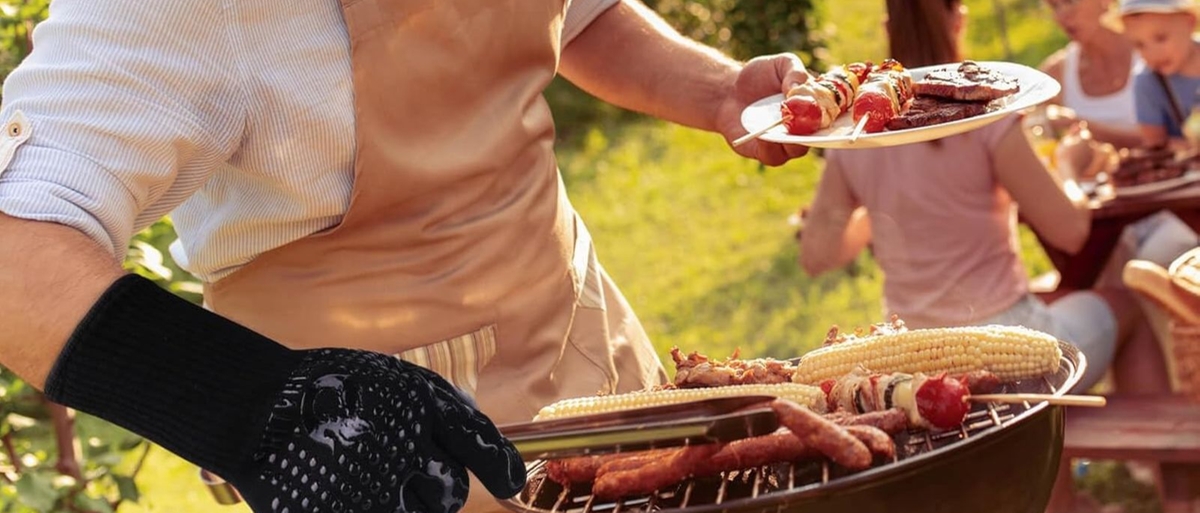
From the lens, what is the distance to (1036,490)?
2.13 meters

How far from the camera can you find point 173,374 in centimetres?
171

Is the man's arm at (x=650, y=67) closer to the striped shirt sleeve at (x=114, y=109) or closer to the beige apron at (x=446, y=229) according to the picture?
the beige apron at (x=446, y=229)

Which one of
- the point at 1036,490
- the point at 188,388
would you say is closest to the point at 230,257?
the point at 188,388

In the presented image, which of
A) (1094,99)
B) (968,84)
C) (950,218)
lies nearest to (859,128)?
(968,84)

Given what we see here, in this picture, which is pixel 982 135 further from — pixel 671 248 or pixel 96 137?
pixel 671 248

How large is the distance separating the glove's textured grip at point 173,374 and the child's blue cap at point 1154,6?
535cm

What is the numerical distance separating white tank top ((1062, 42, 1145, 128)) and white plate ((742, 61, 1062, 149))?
14.0 ft

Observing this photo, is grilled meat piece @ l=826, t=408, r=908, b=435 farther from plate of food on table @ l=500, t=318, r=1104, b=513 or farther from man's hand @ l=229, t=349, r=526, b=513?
man's hand @ l=229, t=349, r=526, b=513

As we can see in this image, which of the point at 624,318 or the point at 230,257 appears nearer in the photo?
the point at 230,257

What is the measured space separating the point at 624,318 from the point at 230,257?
0.85 metres

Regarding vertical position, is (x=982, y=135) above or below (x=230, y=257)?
below

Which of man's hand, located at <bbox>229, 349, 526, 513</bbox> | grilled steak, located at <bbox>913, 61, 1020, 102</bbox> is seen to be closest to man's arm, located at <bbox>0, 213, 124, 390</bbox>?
man's hand, located at <bbox>229, 349, 526, 513</bbox>

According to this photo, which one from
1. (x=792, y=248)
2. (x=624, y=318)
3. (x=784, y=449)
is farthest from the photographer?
(x=792, y=248)

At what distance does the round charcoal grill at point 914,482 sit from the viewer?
75.2 inches
